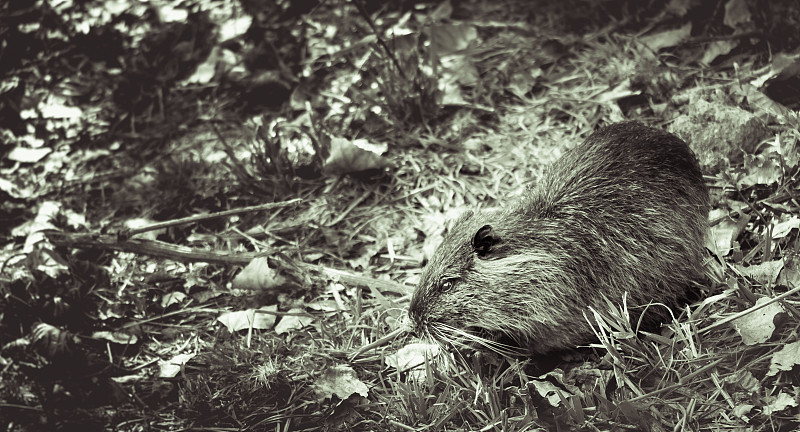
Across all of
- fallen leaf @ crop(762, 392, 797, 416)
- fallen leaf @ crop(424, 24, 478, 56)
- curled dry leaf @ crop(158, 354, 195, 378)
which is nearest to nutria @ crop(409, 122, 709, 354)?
fallen leaf @ crop(762, 392, 797, 416)

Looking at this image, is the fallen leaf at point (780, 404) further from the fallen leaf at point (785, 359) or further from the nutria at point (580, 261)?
the nutria at point (580, 261)

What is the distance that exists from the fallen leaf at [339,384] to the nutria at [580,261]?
31cm

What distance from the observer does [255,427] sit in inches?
110

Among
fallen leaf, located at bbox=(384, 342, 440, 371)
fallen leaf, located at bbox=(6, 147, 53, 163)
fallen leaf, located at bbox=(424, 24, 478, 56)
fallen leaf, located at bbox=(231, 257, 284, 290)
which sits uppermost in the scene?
fallen leaf, located at bbox=(424, 24, 478, 56)

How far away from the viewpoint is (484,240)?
2.78 m

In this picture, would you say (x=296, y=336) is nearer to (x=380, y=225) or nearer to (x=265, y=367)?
(x=265, y=367)

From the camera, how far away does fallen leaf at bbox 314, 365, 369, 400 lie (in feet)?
9.09

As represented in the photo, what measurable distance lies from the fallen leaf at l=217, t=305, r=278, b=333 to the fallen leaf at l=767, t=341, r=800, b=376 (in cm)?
193

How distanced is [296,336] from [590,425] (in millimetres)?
1292

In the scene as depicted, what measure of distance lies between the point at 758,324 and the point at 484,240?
0.97 metres

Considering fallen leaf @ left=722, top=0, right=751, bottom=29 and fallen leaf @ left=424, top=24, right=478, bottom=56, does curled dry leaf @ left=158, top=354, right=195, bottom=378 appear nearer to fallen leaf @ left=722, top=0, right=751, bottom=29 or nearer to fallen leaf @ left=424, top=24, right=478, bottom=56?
fallen leaf @ left=424, top=24, right=478, bottom=56

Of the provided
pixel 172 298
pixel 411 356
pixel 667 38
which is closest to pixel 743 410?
pixel 411 356

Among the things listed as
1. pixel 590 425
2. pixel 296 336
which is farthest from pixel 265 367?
pixel 590 425

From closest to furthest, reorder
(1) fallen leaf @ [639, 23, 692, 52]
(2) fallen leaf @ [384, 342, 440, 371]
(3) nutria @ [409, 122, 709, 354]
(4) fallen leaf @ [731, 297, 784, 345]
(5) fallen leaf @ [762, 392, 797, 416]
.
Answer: (5) fallen leaf @ [762, 392, 797, 416] → (4) fallen leaf @ [731, 297, 784, 345] → (3) nutria @ [409, 122, 709, 354] → (2) fallen leaf @ [384, 342, 440, 371] → (1) fallen leaf @ [639, 23, 692, 52]
